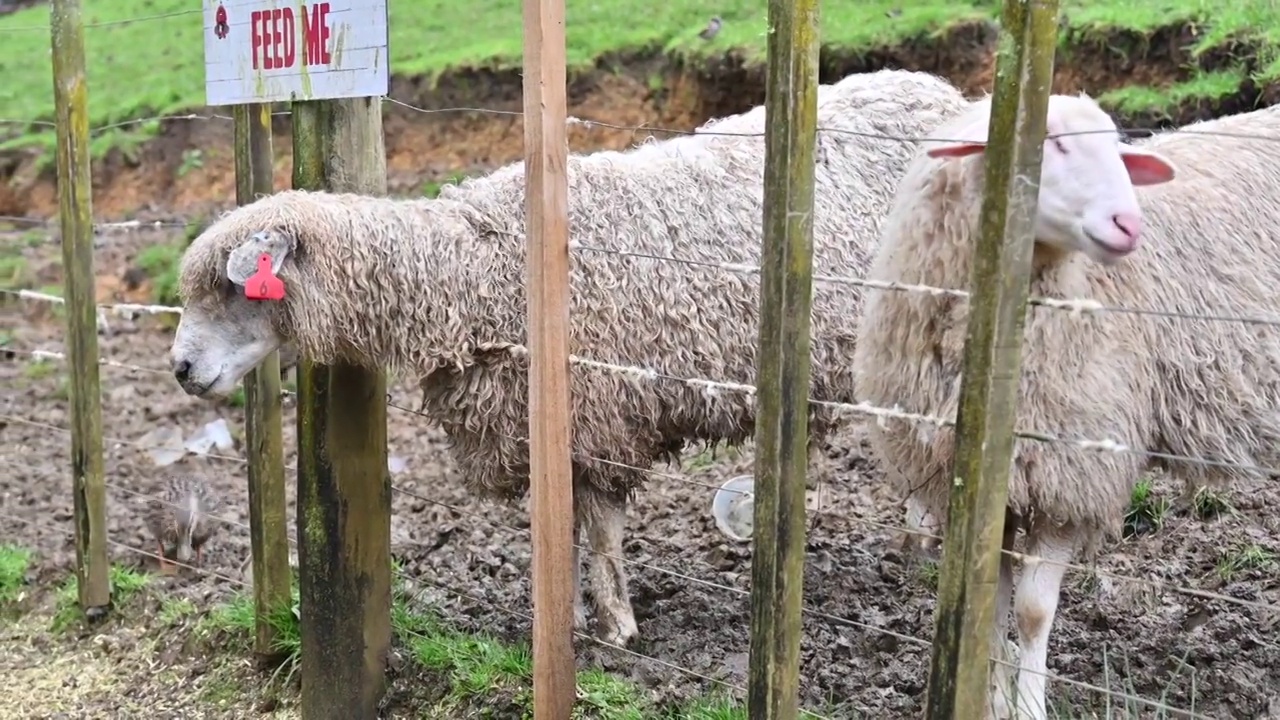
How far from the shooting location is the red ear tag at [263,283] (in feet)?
12.8

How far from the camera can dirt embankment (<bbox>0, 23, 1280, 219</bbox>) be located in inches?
303

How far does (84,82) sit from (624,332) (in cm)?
252

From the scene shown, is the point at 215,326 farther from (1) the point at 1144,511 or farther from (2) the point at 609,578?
(1) the point at 1144,511

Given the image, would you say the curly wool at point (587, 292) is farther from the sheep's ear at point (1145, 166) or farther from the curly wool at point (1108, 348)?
the sheep's ear at point (1145, 166)

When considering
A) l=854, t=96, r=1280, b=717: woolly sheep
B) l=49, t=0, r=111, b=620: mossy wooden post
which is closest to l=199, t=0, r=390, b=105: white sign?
l=49, t=0, r=111, b=620: mossy wooden post

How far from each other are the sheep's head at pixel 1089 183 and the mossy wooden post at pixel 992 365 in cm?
48

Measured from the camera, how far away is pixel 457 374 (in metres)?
4.33

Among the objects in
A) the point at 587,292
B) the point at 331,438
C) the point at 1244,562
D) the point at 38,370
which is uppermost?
the point at 587,292

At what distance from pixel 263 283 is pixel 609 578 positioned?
1.64 metres

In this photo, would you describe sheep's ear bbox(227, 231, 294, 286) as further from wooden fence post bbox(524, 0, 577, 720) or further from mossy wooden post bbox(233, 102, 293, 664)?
wooden fence post bbox(524, 0, 577, 720)

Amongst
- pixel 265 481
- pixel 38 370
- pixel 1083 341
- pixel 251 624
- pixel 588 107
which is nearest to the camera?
pixel 1083 341

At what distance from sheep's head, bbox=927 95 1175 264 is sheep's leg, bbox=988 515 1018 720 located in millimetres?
896

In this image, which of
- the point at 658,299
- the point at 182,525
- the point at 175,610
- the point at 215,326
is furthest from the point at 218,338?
the point at 182,525

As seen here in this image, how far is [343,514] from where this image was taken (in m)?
4.19
